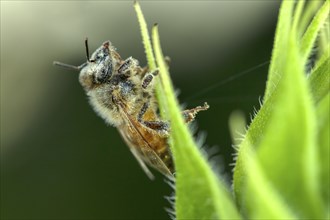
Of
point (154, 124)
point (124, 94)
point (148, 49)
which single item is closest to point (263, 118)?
point (148, 49)

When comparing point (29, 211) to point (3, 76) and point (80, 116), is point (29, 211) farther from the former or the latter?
point (3, 76)

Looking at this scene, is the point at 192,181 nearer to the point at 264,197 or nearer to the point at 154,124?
the point at 264,197

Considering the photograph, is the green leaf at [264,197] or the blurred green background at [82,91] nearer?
the green leaf at [264,197]

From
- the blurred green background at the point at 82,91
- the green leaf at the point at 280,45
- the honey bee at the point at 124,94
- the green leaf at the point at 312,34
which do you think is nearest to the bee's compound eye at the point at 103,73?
the honey bee at the point at 124,94

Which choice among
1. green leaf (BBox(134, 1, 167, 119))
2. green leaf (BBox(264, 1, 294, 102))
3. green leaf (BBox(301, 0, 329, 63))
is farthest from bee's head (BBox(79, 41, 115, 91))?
green leaf (BBox(301, 0, 329, 63))

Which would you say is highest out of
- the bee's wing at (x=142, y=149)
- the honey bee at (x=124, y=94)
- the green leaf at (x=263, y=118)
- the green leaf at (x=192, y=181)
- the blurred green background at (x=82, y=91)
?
the blurred green background at (x=82, y=91)

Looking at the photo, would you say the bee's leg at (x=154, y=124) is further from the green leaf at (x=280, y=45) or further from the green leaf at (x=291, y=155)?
the green leaf at (x=291, y=155)
